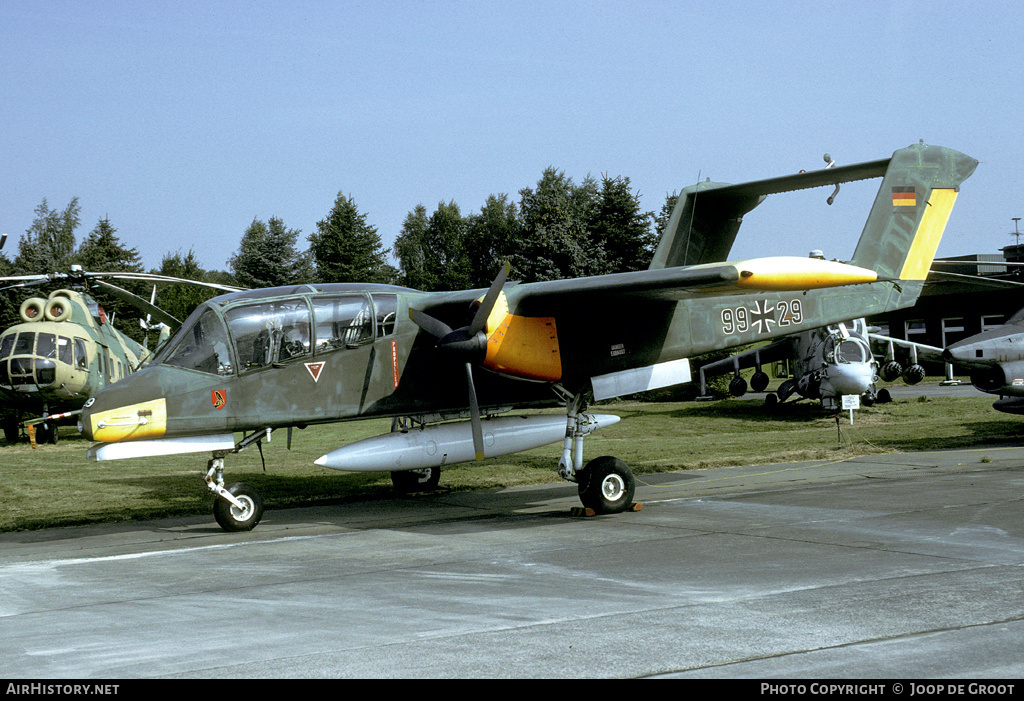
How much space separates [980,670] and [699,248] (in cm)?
1319

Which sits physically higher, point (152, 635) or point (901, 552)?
point (152, 635)

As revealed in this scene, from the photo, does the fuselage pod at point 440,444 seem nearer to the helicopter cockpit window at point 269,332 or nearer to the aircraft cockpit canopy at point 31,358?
the helicopter cockpit window at point 269,332

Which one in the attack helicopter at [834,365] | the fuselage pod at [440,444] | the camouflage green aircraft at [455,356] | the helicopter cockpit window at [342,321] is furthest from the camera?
the attack helicopter at [834,365]

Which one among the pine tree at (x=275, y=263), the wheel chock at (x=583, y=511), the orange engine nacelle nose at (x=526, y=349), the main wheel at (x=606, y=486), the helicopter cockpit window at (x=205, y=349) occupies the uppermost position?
the pine tree at (x=275, y=263)

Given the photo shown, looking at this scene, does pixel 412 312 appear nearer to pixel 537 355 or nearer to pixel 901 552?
pixel 537 355

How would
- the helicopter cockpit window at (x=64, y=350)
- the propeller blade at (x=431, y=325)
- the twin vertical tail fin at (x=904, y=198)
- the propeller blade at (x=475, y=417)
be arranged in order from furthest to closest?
the helicopter cockpit window at (x=64, y=350) < the twin vertical tail fin at (x=904, y=198) < the propeller blade at (x=431, y=325) < the propeller blade at (x=475, y=417)

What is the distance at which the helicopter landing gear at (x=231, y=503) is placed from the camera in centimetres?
1200

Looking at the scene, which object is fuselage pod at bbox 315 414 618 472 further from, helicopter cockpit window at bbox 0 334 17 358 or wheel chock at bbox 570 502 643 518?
helicopter cockpit window at bbox 0 334 17 358

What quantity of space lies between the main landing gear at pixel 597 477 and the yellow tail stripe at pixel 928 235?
23.5 ft

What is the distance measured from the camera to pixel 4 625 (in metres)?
7.21

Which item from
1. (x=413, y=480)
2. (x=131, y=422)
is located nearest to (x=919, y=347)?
(x=413, y=480)

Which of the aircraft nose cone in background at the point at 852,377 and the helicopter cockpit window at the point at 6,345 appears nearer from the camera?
the helicopter cockpit window at the point at 6,345


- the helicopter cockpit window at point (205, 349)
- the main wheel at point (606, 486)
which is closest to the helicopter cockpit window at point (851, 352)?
the main wheel at point (606, 486)
